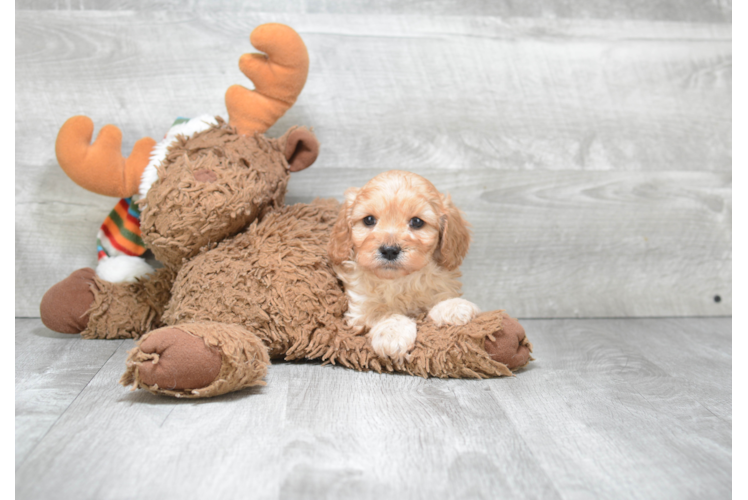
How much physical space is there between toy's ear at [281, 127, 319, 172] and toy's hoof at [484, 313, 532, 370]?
76cm

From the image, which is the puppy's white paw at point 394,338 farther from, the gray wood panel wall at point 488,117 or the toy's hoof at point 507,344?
the gray wood panel wall at point 488,117

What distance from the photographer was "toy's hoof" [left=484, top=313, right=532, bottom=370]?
163 cm

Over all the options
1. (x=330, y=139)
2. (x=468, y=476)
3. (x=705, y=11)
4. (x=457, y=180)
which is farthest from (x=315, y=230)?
(x=705, y=11)

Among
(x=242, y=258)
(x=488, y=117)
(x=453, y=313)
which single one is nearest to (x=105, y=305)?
(x=242, y=258)

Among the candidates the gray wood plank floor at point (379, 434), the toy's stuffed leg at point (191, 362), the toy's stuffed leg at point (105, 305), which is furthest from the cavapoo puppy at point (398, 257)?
the toy's stuffed leg at point (105, 305)

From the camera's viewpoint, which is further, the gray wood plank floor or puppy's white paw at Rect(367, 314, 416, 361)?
puppy's white paw at Rect(367, 314, 416, 361)

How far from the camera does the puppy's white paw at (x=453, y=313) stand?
5.50 feet

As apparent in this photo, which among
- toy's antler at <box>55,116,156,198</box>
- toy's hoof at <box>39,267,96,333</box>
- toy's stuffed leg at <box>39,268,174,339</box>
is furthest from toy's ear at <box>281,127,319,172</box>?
toy's hoof at <box>39,267,96,333</box>

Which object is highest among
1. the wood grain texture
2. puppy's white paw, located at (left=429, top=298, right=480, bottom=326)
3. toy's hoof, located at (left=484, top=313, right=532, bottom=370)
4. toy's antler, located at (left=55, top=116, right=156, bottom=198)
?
toy's antler, located at (left=55, top=116, right=156, bottom=198)

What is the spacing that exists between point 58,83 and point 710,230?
8.09 ft

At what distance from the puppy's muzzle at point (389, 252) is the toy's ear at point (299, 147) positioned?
1.63ft

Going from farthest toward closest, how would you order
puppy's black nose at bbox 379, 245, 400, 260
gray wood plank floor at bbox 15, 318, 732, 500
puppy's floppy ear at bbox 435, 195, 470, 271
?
puppy's floppy ear at bbox 435, 195, 470, 271
puppy's black nose at bbox 379, 245, 400, 260
gray wood plank floor at bbox 15, 318, 732, 500

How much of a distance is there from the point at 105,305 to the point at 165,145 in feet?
1.78

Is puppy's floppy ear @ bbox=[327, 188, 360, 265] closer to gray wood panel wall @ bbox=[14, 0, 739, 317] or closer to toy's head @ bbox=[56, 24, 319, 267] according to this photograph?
toy's head @ bbox=[56, 24, 319, 267]
